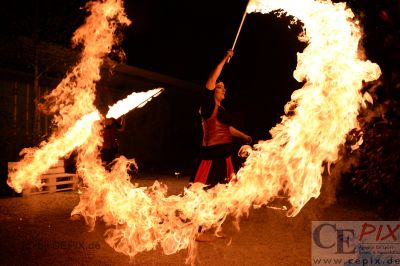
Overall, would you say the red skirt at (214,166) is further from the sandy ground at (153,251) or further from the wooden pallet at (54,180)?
the wooden pallet at (54,180)

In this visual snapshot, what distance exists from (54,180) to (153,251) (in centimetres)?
597

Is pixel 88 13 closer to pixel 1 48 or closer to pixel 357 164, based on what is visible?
pixel 1 48

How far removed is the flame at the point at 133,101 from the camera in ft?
30.7

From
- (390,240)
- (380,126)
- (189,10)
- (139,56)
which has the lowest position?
(390,240)

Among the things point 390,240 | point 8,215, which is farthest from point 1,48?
point 390,240

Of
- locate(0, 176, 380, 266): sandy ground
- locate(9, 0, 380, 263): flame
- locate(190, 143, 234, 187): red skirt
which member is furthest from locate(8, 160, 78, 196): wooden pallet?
Answer: locate(190, 143, 234, 187): red skirt

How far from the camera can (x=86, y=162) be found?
7.99 m

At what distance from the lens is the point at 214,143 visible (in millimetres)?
6734

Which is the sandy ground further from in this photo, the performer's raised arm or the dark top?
the performer's raised arm

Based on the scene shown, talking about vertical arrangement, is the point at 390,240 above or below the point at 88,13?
below

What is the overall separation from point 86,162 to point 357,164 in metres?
4.95

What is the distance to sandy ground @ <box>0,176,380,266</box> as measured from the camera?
18.1 feet

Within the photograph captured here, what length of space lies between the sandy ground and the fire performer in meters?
0.83

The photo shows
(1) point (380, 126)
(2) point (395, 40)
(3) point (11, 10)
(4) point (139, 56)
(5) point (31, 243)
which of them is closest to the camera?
(2) point (395, 40)
